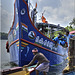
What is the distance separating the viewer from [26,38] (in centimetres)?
632

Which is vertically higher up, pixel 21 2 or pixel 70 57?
pixel 21 2

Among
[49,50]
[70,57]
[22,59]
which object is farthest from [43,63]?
[49,50]

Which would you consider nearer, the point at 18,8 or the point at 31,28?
the point at 18,8

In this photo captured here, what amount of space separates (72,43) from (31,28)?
288 cm

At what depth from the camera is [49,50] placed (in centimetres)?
816

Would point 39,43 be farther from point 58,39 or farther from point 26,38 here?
point 58,39

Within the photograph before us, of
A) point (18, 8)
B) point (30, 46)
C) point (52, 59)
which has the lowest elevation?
point (52, 59)

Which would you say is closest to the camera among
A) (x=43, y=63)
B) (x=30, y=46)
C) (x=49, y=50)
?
(x=43, y=63)

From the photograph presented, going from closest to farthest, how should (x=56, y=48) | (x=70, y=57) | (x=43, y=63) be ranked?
(x=43, y=63)
(x=70, y=57)
(x=56, y=48)

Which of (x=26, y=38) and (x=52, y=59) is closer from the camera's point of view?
(x=26, y=38)

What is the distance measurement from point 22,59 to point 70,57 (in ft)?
9.64

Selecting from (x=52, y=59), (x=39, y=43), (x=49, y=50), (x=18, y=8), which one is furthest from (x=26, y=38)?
(x=52, y=59)

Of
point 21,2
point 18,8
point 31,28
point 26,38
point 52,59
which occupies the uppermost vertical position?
point 21,2

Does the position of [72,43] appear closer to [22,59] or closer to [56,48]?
[22,59]
